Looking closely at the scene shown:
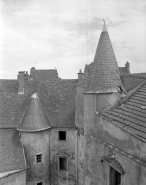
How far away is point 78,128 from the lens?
61.8 ft

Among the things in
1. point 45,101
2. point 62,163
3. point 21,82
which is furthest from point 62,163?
point 21,82

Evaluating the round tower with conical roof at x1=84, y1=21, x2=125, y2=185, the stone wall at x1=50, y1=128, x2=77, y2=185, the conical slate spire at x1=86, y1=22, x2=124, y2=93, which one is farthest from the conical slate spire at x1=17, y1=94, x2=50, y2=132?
the conical slate spire at x1=86, y1=22, x2=124, y2=93

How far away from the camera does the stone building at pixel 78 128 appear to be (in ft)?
26.6

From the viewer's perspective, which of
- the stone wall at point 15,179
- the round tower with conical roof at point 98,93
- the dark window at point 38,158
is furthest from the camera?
the dark window at point 38,158

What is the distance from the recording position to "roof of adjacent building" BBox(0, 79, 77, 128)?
66.5 feet

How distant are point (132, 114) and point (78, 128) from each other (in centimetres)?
1070

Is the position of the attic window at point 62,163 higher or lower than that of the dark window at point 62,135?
lower

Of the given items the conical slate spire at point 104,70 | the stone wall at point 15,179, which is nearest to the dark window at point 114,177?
the conical slate spire at point 104,70

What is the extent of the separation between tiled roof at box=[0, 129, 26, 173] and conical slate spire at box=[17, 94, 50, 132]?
1.19m

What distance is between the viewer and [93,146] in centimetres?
1018

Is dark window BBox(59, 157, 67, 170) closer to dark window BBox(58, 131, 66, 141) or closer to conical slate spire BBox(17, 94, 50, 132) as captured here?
dark window BBox(58, 131, 66, 141)

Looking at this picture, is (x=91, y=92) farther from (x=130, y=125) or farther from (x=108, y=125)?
(x=130, y=125)

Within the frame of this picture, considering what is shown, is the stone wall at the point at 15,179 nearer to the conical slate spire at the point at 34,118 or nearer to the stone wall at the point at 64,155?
the stone wall at the point at 64,155

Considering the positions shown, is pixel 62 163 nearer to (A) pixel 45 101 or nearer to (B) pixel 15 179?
(B) pixel 15 179
